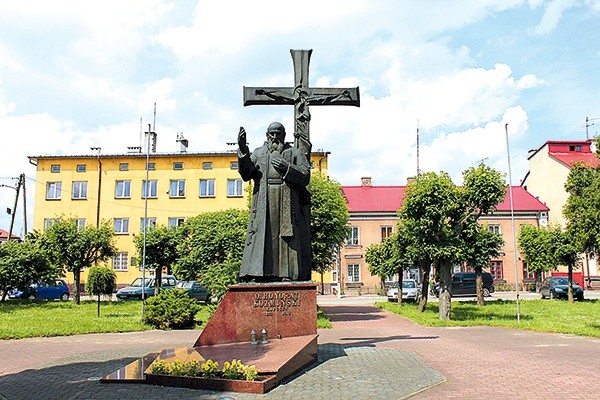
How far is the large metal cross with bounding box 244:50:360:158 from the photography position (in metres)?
9.79

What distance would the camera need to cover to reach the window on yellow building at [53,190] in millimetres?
45594

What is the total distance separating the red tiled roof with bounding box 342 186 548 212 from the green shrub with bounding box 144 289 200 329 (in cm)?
3219

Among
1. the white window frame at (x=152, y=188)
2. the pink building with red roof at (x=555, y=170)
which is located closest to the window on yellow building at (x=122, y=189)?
the white window frame at (x=152, y=188)

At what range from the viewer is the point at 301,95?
9898 millimetres

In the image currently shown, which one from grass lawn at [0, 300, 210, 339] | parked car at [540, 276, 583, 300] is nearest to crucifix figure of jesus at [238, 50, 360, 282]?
grass lawn at [0, 300, 210, 339]

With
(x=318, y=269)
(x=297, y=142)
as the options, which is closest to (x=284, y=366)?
(x=297, y=142)

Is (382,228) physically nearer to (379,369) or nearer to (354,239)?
(354,239)

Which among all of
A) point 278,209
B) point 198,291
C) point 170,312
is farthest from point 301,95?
point 198,291

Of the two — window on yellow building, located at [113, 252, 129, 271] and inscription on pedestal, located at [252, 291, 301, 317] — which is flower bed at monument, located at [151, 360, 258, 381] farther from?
window on yellow building, located at [113, 252, 129, 271]

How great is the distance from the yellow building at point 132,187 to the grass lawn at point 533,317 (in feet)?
67.1

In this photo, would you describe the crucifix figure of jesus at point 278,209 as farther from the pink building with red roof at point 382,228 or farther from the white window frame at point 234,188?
the pink building with red roof at point 382,228

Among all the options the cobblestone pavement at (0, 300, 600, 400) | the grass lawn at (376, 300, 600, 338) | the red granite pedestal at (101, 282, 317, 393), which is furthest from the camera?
the grass lawn at (376, 300, 600, 338)

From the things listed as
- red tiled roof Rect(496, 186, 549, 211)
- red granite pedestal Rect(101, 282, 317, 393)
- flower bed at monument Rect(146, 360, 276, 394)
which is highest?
red tiled roof Rect(496, 186, 549, 211)

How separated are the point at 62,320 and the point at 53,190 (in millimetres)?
30731
